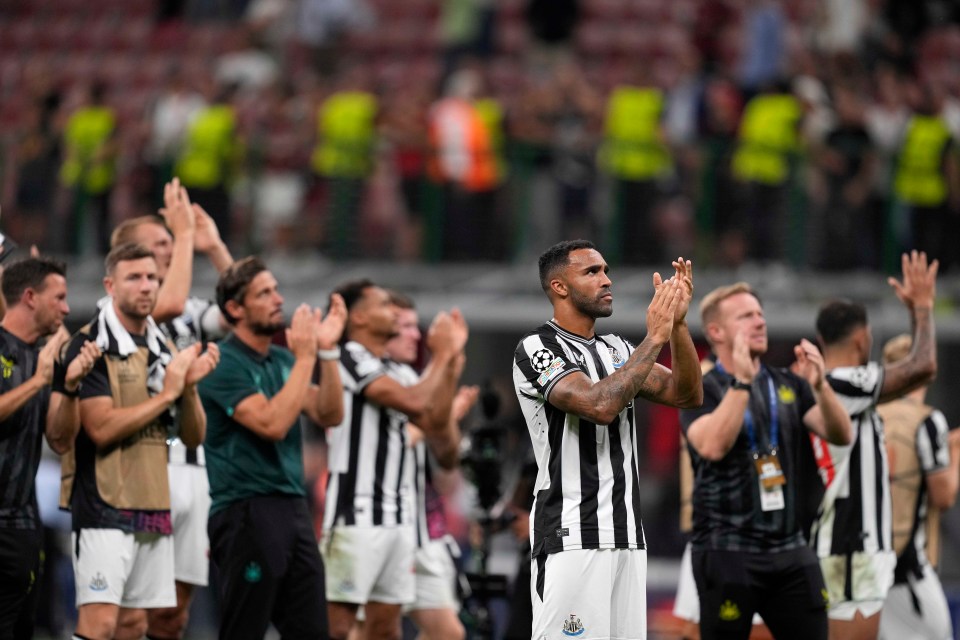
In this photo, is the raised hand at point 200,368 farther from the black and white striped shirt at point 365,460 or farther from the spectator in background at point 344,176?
the spectator in background at point 344,176

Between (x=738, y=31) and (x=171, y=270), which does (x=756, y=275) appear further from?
(x=171, y=270)

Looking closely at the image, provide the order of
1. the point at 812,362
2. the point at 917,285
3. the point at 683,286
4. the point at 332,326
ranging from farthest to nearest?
the point at 917,285
the point at 332,326
the point at 812,362
the point at 683,286

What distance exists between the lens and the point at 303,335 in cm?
847

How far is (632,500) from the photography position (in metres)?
7.23

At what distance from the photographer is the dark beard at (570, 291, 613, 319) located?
24.1ft

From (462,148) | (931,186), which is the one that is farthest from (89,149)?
(931,186)

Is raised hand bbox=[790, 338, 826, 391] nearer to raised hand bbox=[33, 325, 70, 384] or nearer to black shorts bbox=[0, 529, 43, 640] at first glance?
raised hand bbox=[33, 325, 70, 384]

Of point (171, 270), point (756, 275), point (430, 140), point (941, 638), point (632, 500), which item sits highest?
point (430, 140)

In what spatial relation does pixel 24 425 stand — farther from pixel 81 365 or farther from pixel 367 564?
pixel 367 564

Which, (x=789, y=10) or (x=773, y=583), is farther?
(x=789, y=10)

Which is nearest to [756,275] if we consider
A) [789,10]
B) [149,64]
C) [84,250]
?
[789,10]

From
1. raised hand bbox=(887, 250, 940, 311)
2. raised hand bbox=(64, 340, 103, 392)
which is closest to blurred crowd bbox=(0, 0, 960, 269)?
raised hand bbox=(887, 250, 940, 311)

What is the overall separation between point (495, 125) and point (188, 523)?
8.20 metres

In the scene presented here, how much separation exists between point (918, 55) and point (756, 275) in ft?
13.9
